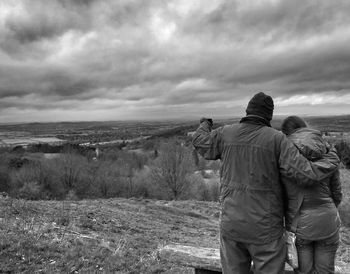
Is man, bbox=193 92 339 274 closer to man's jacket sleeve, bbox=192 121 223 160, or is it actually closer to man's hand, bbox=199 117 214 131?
man's jacket sleeve, bbox=192 121 223 160

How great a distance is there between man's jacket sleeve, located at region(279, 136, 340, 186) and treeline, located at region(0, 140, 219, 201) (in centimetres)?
2870

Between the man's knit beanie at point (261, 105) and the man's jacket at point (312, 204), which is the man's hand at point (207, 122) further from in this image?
the man's jacket at point (312, 204)

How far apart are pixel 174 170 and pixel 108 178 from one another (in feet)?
26.7

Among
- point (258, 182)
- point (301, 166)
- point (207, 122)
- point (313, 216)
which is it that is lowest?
point (313, 216)

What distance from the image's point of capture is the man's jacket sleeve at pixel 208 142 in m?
3.04

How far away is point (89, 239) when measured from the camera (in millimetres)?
6258

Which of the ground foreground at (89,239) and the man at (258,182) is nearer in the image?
the man at (258,182)

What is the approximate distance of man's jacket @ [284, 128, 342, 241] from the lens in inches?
108

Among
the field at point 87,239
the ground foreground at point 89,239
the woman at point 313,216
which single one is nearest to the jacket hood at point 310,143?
the woman at point 313,216

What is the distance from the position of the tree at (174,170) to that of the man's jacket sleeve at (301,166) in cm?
2869

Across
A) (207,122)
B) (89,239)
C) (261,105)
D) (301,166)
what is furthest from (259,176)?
(89,239)

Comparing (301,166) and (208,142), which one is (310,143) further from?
(208,142)

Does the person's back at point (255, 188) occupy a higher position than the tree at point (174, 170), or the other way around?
the person's back at point (255, 188)

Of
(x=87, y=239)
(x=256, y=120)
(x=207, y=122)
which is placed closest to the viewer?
(x=256, y=120)
